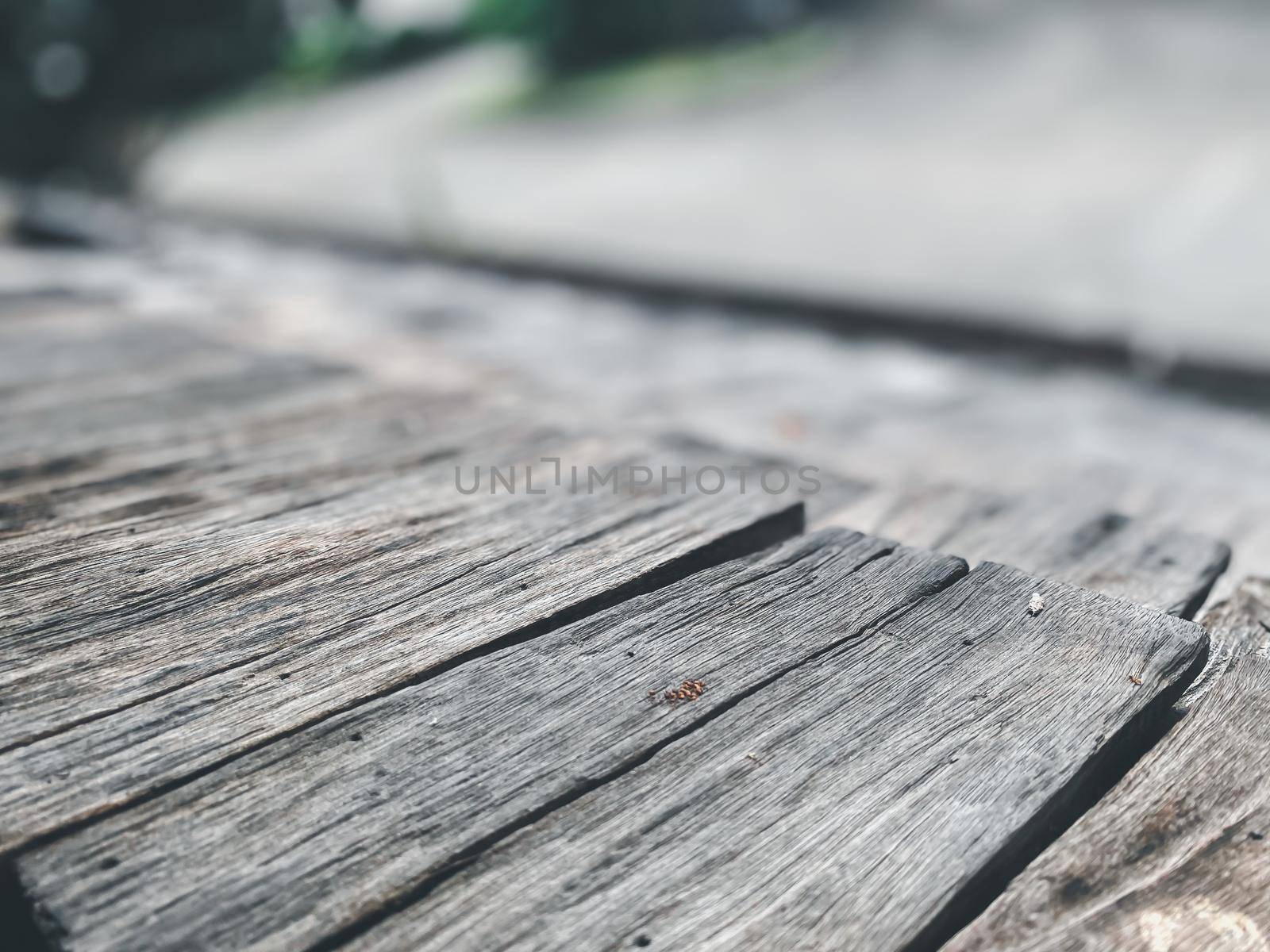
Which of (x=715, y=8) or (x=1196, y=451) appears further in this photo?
(x=715, y=8)

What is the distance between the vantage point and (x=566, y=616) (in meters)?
1.20

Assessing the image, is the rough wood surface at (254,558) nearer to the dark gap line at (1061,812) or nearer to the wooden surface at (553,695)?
the wooden surface at (553,695)

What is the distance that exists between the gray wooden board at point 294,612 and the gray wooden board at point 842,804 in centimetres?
27

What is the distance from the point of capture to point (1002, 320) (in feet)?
12.7

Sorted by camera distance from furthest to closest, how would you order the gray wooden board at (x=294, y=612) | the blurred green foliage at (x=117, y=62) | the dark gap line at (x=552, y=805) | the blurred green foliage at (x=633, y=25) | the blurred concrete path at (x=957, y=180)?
the blurred green foliage at (x=117, y=62)
the blurred green foliage at (x=633, y=25)
the blurred concrete path at (x=957, y=180)
the gray wooden board at (x=294, y=612)
the dark gap line at (x=552, y=805)

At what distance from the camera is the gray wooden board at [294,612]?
95 cm

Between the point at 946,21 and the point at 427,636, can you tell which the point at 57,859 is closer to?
the point at 427,636

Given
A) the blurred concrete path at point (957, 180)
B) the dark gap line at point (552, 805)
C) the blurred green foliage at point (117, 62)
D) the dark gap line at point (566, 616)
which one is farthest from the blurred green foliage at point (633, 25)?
the dark gap line at point (552, 805)

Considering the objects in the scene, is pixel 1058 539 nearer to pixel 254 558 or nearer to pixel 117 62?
pixel 254 558

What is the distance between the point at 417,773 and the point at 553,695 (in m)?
0.17

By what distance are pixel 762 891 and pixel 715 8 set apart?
354 inches

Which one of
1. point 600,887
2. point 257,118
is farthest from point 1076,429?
point 257,118

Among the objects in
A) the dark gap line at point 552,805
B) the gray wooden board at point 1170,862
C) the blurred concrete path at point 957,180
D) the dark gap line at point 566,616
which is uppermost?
the blurred concrete path at point 957,180

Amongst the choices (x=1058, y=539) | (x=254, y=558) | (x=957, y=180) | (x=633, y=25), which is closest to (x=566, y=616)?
(x=254, y=558)
